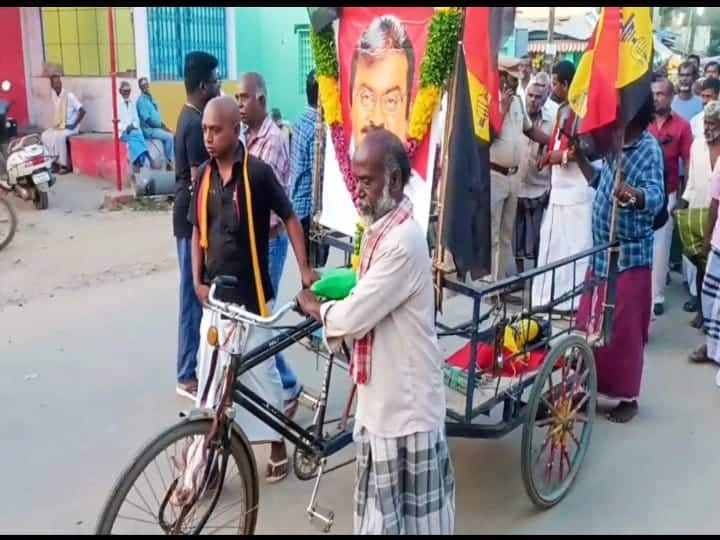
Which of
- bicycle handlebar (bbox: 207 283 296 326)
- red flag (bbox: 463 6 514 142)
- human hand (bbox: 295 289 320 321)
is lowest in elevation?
bicycle handlebar (bbox: 207 283 296 326)

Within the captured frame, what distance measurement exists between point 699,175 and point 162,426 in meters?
4.07

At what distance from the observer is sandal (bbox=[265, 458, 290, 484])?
11.0 feet

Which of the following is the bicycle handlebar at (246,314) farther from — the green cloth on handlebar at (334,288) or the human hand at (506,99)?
the human hand at (506,99)

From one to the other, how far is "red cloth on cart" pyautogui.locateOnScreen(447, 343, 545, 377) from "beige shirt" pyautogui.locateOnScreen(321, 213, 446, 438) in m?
0.79

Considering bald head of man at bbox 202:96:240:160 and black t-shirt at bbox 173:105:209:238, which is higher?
bald head of man at bbox 202:96:240:160

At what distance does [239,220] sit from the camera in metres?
3.05

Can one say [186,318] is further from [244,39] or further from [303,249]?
[244,39]

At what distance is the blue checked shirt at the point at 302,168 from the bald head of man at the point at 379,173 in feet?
7.46

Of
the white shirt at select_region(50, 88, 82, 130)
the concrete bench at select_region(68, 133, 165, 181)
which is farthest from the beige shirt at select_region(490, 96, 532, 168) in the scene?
the white shirt at select_region(50, 88, 82, 130)

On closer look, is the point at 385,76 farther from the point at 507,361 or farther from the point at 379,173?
the point at 507,361

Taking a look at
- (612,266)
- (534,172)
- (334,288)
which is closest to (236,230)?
(334,288)

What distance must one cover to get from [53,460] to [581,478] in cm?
246

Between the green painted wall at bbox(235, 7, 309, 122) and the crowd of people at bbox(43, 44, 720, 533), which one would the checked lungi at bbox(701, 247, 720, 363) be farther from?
the green painted wall at bbox(235, 7, 309, 122)

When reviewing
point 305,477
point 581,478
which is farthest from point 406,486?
point 581,478
